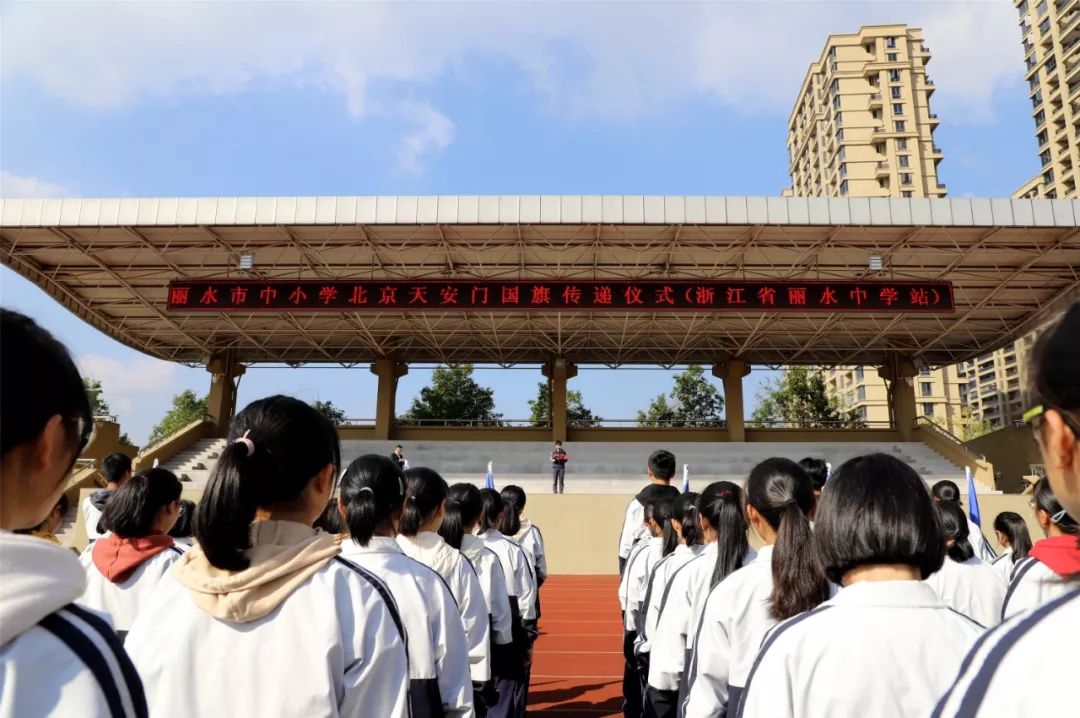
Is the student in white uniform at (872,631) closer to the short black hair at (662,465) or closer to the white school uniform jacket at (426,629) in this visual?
the white school uniform jacket at (426,629)

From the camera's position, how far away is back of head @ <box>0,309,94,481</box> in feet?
2.74

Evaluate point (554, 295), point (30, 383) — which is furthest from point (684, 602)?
point (554, 295)

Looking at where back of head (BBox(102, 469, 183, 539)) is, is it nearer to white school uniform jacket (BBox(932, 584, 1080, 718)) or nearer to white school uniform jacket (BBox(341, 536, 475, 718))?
white school uniform jacket (BBox(341, 536, 475, 718))

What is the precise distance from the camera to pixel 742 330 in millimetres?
20000

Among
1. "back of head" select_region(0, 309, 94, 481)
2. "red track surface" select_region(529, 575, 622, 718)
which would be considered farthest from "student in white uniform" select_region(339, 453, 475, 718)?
"red track surface" select_region(529, 575, 622, 718)

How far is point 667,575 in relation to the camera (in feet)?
11.7

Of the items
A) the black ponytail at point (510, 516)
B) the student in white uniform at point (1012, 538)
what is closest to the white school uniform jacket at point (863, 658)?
the student in white uniform at point (1012, 538)

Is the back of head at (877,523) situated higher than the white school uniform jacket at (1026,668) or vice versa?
the back of head at (877,523)

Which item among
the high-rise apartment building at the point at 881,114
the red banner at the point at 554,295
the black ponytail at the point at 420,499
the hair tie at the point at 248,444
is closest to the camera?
the hair tie at the point at 248,444

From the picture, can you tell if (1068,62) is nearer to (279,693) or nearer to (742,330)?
(742,330)

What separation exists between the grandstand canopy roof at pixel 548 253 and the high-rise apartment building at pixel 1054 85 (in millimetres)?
33430

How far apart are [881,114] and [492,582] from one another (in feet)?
203

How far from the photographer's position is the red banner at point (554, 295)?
13.5 m

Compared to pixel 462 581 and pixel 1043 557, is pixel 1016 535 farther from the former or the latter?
pixel 462 581
